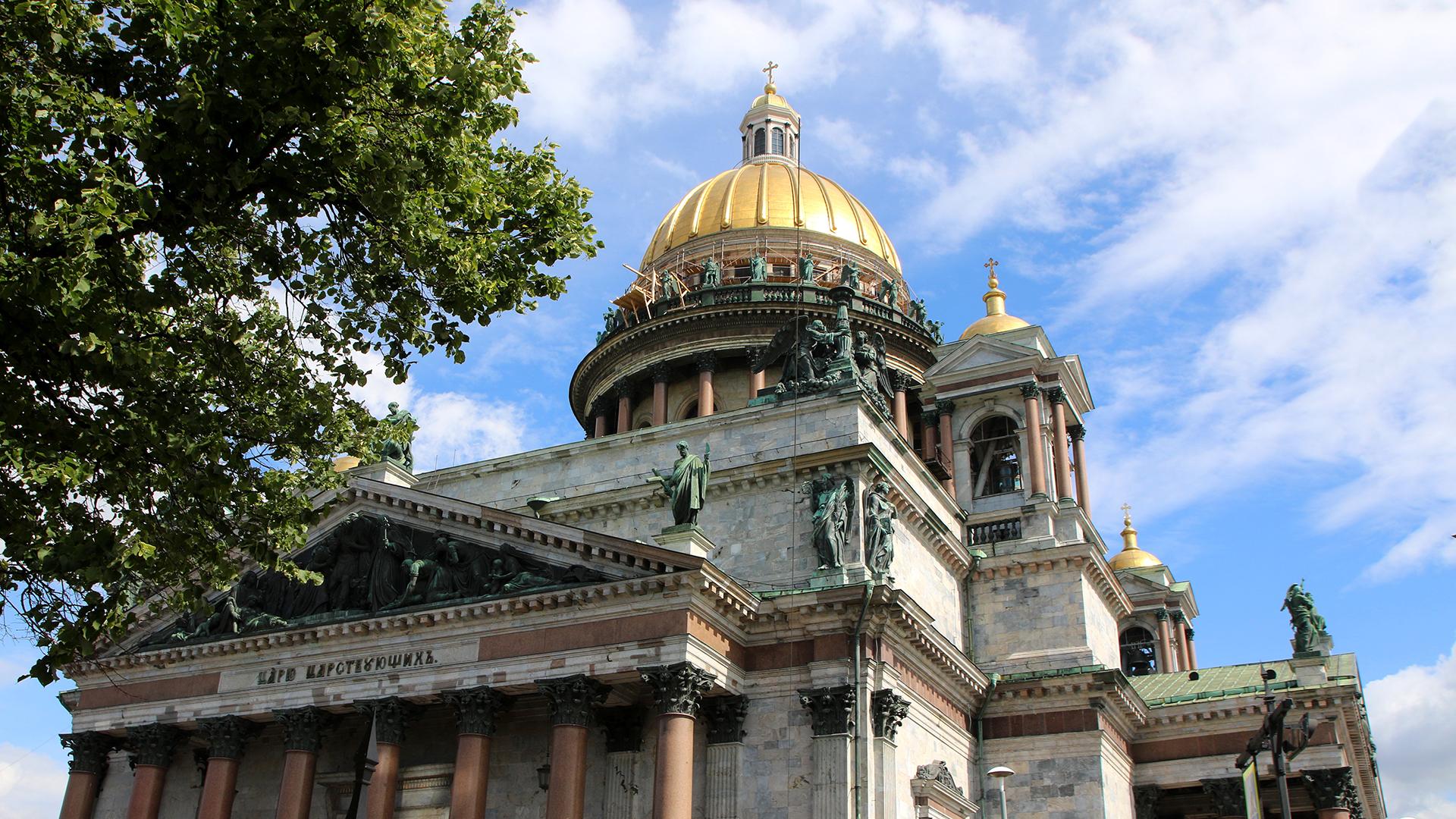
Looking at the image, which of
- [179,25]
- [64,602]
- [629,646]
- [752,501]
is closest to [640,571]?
[629,646]

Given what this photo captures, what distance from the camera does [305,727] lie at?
88.0ft

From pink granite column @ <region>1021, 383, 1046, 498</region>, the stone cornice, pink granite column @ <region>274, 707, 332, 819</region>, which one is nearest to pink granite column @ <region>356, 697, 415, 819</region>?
pink granite column @ <region>274, 707, 332, 819</region>

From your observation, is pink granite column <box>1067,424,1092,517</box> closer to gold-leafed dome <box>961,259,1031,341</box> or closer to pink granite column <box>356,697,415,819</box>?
gold-leafed dome <box>961,259,1031,341</box>

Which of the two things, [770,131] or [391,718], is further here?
[770,131]

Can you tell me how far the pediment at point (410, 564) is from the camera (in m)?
25.4

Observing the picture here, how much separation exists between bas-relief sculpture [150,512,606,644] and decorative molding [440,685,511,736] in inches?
76.4

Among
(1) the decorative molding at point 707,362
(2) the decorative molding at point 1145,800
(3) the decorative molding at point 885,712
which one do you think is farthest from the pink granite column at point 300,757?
(2) the decorative molding at point 1145,800

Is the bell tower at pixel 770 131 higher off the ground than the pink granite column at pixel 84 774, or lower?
higher

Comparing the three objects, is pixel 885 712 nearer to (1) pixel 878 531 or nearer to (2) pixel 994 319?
(1) pixel 878 531

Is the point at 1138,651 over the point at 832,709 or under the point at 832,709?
over

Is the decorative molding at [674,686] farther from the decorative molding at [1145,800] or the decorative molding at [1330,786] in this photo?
the decorative molding at [1330,786]

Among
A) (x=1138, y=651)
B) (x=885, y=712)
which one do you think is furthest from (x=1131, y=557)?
(x=885, y=712)

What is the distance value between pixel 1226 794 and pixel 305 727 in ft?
74.1

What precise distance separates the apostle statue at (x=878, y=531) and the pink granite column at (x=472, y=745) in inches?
327
